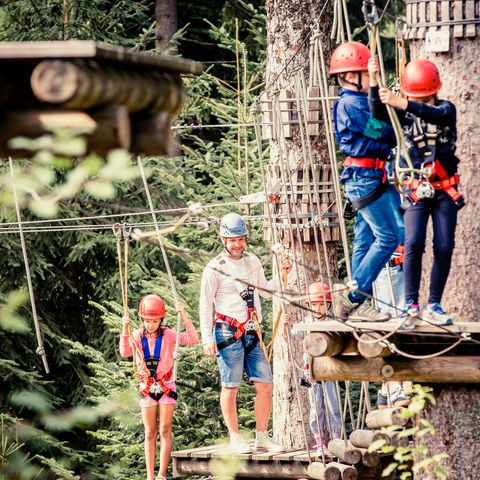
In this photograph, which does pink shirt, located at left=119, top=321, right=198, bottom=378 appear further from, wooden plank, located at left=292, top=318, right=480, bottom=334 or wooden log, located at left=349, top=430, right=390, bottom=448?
wooden plank, located at left=292, top=318, right=480, bottom=334

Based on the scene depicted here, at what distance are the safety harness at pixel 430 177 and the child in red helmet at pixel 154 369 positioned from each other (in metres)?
2.85

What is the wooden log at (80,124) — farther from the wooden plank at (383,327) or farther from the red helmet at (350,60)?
the red helmet at (350,60)

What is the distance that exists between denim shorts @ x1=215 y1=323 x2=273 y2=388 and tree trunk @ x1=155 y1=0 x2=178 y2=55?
8.54 m

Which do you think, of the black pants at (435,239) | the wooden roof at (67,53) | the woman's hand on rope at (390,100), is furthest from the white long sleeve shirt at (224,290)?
the wooden roof at (67,53)

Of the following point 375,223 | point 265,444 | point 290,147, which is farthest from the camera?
point 290,147

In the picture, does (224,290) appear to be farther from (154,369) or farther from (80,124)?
(80,124)

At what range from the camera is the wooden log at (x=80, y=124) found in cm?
370

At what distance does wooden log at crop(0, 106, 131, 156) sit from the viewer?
12.1 feet

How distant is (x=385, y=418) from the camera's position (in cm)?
815

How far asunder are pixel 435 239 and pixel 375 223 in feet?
1.19

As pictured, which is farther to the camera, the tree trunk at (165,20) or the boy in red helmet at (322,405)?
the tree trunk at (165,20)

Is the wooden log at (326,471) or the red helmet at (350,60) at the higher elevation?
the red helmet at (350,60)

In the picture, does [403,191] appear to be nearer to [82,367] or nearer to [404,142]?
[404,142]

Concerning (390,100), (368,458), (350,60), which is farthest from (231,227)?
(390,100)
